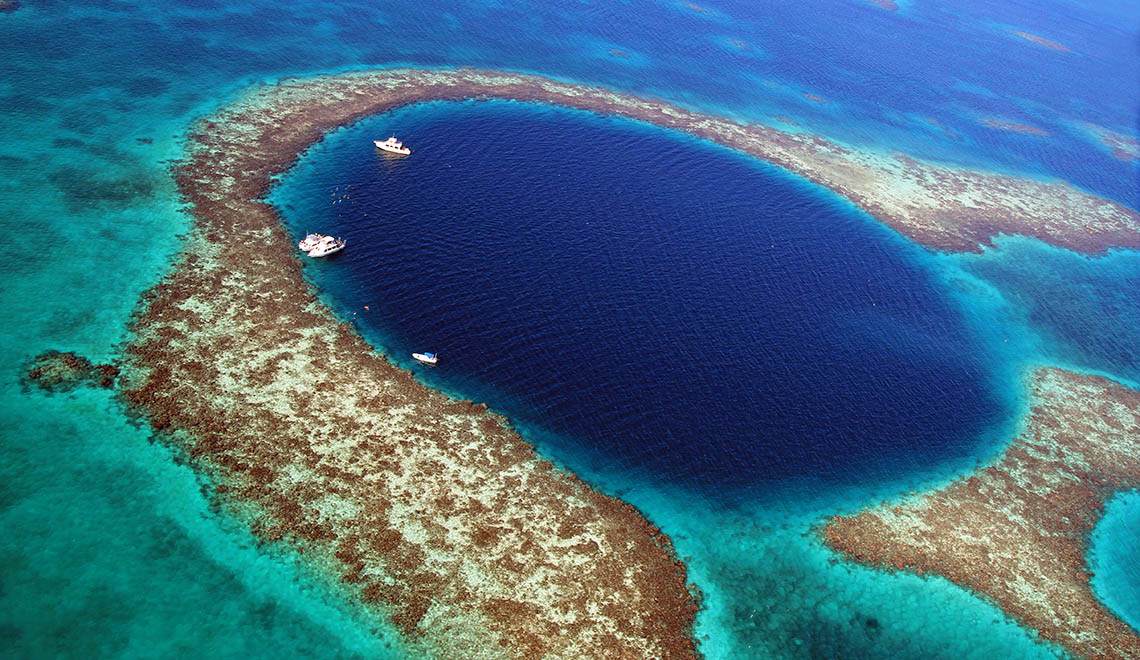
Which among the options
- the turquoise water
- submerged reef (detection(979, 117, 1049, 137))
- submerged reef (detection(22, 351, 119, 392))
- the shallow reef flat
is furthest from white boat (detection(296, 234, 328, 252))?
submerged reef (detection(979, 117, 1049, 137))

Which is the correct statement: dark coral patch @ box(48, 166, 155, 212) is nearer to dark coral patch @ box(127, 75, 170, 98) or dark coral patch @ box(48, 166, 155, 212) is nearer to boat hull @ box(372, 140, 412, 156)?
dark coral patch @ box(127, 75, 170, 98)

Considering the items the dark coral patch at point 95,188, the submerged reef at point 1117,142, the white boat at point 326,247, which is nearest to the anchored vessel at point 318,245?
the white boat at point 326,247

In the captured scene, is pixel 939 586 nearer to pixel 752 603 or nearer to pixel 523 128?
pixel 752 603

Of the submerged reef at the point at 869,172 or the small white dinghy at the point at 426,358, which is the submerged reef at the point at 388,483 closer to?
the small white dinghy at the point at 426,358

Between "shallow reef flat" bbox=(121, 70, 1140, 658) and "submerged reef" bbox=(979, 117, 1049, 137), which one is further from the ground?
"submerged reef" bbox=(979, 117, 1049, 137)

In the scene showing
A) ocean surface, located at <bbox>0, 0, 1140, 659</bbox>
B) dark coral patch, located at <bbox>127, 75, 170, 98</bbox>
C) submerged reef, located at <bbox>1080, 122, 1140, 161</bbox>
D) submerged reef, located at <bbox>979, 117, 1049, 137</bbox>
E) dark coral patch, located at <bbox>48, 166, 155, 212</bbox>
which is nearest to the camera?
ocean surface, located at <bbox>0, 0, 1140, 659</bbox>
